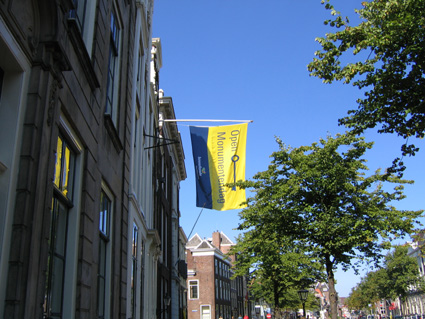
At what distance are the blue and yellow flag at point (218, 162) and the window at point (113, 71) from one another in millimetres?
6790

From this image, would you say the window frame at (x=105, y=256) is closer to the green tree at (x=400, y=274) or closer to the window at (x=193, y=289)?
the window at (x=193, y=289)

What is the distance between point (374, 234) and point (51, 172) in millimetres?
17329

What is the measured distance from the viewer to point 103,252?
29.8 ft

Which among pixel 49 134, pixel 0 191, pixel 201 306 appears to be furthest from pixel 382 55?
pixel 201 306

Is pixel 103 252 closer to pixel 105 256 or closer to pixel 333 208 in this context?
pixel 105 256

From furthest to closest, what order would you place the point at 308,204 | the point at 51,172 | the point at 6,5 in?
the point at 308,204 → the point at 51,172 → the point at 6,5

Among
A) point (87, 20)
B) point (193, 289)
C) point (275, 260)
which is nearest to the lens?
point (87, 20)

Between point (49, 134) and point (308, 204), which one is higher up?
point (308, 204)

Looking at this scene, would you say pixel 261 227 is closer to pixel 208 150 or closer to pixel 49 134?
pixel 208 150

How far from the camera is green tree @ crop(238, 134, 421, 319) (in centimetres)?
1923

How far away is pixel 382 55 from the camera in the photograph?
11.8 m

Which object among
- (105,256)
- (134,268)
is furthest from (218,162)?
(105,256)

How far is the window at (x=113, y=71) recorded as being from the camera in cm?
1015

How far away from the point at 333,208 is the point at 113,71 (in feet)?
41.9
